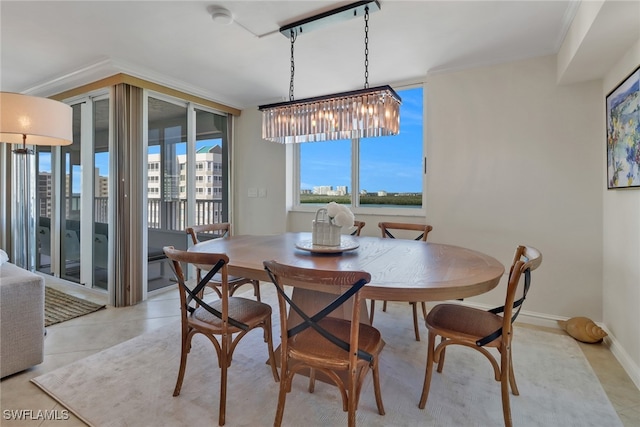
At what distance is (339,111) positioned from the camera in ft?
7.25

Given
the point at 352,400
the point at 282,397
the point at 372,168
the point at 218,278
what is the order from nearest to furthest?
the point at 352,400 → the point at 282,397 → the point at 218,278 → the point at 372,168

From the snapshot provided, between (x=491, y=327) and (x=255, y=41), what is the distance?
101 inches

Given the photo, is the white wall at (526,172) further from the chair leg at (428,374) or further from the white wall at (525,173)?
the chair leg at (428,374)

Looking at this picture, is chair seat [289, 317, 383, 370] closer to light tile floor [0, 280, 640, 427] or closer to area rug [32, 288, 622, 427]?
area rug [32, 288, 622, 427]

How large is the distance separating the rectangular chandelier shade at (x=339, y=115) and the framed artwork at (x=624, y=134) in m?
1.39

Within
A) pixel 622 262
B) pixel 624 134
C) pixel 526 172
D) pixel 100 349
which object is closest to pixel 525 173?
Answer: pixel 526 172

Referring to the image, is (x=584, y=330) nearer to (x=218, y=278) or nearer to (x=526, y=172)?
(x=526, y=172)

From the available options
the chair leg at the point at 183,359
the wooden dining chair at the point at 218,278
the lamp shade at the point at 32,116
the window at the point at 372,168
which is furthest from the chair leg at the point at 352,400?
the window at the point at 372,168

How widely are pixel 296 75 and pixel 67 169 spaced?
298cm

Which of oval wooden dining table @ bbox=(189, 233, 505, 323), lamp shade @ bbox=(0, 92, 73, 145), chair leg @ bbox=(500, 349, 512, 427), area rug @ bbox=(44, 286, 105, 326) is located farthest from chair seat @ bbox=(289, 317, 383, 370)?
area rug @ bbox=(44, 286, 105, 326)

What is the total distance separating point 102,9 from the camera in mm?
2113

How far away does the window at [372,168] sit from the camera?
3.49 meters

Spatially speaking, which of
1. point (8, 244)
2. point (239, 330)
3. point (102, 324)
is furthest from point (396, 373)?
point (8, 244)

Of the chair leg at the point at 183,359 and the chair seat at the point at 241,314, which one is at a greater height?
the chair seat at the point at 241,314
